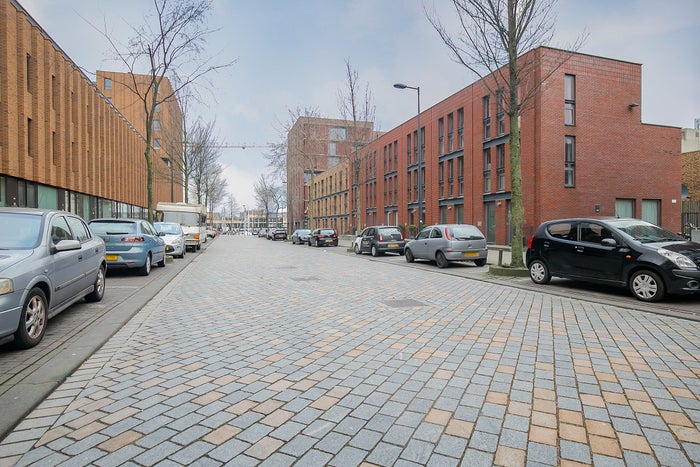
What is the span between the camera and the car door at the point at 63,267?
5.46 m

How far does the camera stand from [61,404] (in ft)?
10.9

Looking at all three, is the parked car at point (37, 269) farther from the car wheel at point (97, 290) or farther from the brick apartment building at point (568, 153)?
the brick apartment building at point (568, 153)

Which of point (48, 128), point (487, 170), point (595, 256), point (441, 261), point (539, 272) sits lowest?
point (441, 261)

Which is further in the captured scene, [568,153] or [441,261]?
[568,153]

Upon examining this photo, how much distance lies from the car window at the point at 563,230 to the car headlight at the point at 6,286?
9506mm

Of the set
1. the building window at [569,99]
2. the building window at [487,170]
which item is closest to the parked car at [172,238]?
the building window at [487,170]

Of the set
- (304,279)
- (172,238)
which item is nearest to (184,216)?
(172,238)

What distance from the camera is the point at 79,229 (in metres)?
7.09

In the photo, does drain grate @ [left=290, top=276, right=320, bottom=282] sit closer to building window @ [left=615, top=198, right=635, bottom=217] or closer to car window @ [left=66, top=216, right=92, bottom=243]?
car window @ [left=66, top=216, right=92, bottom=243]

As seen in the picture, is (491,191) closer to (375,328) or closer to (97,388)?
(375,328)

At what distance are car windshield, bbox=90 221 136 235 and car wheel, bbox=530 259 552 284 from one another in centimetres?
1040

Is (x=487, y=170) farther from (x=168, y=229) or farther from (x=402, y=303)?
(x=402, y=303)

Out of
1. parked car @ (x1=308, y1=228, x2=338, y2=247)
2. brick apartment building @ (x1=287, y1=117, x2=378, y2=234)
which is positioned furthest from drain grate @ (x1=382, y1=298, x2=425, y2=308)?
parked car @ (x1=308, y1=228, x2=338, y2=247)

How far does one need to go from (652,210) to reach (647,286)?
2399 centimetres
